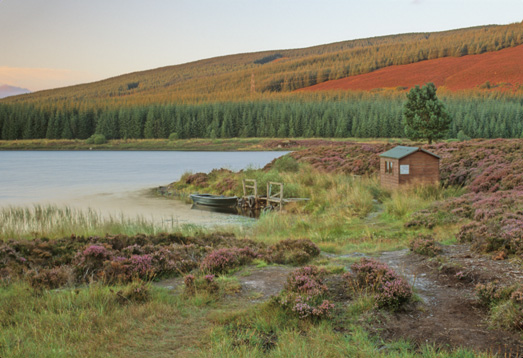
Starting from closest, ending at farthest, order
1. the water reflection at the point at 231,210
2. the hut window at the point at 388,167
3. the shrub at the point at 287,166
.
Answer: the hut window at the point at 388,167, the water reflection at the point at 231,210, the shrub at the point at 287,166

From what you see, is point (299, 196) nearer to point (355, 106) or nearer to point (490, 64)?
point (355, 106)

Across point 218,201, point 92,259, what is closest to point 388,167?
point 218,201

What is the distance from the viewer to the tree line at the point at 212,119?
108688 millimetres

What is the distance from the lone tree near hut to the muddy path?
4490cm

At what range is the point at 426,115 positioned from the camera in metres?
52.6

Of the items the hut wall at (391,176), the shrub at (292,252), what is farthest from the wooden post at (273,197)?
the shrub at (292,252)

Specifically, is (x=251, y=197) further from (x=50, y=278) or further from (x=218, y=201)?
(x=50, y=278)

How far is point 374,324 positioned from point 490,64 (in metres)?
144

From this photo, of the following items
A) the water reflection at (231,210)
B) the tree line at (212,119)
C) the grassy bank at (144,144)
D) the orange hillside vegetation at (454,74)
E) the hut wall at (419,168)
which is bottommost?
the water reflection at (231,210)

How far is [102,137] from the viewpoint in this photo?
11944 centimetres

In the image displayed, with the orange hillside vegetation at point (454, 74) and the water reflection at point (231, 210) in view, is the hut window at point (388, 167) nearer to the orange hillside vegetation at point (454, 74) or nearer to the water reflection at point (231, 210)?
the water reflection at point (231, 210)

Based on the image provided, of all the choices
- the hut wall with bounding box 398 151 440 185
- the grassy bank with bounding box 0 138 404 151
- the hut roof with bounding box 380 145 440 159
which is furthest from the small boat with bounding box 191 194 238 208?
the grassy bank with bounding box 0 138 404 151

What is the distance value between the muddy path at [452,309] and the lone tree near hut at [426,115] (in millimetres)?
44899

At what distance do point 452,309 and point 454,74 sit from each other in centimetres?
13920
